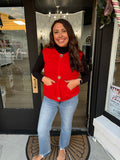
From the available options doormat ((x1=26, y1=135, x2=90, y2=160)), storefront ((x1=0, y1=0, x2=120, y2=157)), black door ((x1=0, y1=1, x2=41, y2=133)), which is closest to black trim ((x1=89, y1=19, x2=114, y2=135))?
storefront ((x1=0, y1=0, x2=120, y2=157))

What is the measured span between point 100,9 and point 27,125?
2.00 m

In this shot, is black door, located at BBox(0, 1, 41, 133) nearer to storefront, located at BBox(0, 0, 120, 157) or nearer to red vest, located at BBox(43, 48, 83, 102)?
storefront, located at BBox(0, 0, 120, 157)

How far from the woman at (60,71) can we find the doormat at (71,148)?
15.2 inches

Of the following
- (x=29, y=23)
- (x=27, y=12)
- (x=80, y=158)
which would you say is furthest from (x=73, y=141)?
(x=27, y=12)

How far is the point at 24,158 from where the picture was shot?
1.50m

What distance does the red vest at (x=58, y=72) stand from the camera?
3.72ft

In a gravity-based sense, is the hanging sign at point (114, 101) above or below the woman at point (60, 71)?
below

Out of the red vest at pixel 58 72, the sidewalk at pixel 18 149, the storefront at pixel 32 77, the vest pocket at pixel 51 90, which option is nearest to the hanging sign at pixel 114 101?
the storefront at pixel 32 77

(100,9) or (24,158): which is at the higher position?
(100,9)

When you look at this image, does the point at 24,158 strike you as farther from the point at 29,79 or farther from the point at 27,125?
the point at 29,79

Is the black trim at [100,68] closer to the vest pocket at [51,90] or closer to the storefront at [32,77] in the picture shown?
the storefront at [32,77]

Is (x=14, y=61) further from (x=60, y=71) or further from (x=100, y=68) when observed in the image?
(x=100, y=68)

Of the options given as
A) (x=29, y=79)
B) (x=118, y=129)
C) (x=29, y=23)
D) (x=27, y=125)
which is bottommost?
(x=27, y=125)

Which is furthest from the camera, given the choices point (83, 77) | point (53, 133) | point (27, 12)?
point (53, 133)
